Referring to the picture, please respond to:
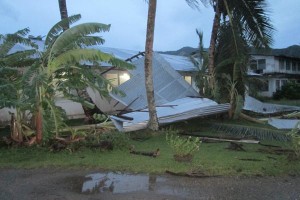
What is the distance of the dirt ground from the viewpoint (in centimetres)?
632

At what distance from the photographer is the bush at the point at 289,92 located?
116 feet

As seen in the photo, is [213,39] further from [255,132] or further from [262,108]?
[255,132]

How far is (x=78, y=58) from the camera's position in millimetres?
10055

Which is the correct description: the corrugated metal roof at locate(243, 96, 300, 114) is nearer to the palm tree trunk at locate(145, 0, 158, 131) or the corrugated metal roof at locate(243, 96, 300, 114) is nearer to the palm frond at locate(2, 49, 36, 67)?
the palm tree trunk at locate(145, 0, 158, 131)

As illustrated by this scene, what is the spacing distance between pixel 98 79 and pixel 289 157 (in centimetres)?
556

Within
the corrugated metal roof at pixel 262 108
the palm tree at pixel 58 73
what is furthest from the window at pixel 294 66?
the palm tree at pixel 58 73

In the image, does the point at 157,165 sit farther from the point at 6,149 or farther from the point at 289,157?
the point at 6,149

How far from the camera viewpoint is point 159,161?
8633mm

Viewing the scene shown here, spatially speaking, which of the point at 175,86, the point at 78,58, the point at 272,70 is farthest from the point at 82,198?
the point at 272,70

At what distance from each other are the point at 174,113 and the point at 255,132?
9.98 ft

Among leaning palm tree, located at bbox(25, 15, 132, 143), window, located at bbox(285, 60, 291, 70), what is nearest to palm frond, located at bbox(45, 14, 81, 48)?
leaning palm tree, located at bbox(25, 15, 132, 143)

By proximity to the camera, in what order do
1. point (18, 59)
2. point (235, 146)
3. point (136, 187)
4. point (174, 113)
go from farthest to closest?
1. point (174, 113)
2. point (18, 59)
3. point (235, 146)
4. point (136, 187)

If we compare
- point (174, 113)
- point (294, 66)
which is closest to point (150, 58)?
point (174, 113)

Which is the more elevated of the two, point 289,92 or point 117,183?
point 289,92
